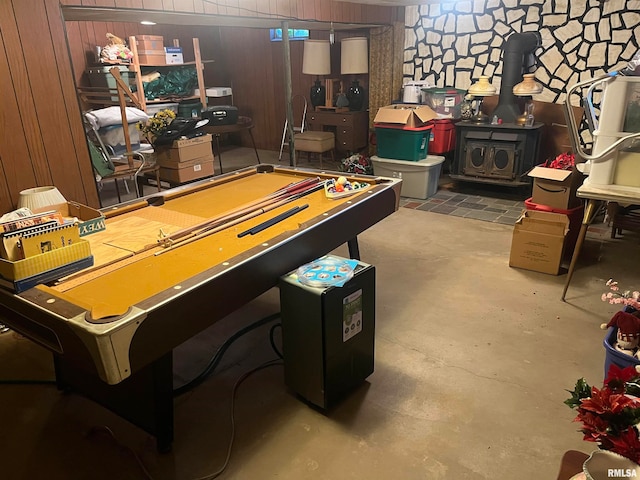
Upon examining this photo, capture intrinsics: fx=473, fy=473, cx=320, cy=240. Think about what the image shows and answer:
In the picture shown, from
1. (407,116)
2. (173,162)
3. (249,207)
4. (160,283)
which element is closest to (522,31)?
(407,116)

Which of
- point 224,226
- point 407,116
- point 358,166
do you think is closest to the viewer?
point 224,226

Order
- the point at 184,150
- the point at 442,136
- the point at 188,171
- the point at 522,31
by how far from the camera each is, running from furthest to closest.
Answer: the point at 442,136
the point at 522,31
the point at 188,171
the point at 184,150

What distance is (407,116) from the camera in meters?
4.93

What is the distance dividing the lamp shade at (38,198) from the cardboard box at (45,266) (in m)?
1.06

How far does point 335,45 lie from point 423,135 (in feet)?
8.03

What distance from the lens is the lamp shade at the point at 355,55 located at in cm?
591

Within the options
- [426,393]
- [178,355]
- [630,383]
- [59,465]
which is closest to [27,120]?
[178,355]

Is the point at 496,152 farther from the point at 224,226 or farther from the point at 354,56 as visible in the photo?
the point at 224,226

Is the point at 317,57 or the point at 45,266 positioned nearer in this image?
the point at 45,266

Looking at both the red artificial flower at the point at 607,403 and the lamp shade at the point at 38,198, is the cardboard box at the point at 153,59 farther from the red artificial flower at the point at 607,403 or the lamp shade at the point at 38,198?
the red artificial flower at the point at 607,403

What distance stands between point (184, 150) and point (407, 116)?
2.28m

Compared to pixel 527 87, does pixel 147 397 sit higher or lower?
lower

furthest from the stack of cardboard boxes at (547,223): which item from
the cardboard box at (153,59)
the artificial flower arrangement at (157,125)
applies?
the cardboard box at (153,59)

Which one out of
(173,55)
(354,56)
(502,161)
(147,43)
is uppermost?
(147,43)
